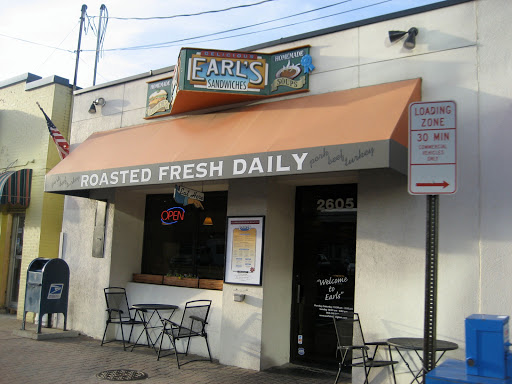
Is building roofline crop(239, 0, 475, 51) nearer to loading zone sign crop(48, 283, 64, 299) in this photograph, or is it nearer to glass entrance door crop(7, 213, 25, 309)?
loading zone sign crop(48, 283, 64, 299)

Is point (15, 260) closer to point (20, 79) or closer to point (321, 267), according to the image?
point (20, 79)

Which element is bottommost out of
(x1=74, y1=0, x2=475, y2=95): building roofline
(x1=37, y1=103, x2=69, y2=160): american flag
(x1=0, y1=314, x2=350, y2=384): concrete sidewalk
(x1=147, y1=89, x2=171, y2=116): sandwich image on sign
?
(x1=0, y1=314, x2=350, y2=384): concrete sidewalk

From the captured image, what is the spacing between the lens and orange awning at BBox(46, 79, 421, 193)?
18.7ft

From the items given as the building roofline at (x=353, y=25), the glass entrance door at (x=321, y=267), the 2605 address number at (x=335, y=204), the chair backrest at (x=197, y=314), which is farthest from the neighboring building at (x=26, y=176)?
the 2605 address number at (x=335, y=204)

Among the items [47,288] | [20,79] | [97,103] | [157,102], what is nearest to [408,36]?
[157,102]

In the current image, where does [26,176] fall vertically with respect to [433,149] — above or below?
above

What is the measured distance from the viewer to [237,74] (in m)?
7.63

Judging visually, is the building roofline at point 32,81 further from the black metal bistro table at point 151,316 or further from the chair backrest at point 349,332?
the chair backrest at point 349,332

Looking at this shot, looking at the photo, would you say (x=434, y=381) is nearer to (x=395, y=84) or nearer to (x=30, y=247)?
(x=395, y=84)

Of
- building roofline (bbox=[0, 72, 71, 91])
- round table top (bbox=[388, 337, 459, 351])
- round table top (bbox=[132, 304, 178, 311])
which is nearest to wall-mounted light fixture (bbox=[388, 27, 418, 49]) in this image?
round table top (bbox=[388, 337, 459, 351])

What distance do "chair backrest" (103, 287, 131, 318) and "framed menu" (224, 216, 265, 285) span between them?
2510 mm

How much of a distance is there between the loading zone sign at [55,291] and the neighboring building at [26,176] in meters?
1.67

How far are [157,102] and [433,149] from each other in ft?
21.5

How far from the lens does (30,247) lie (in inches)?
432
